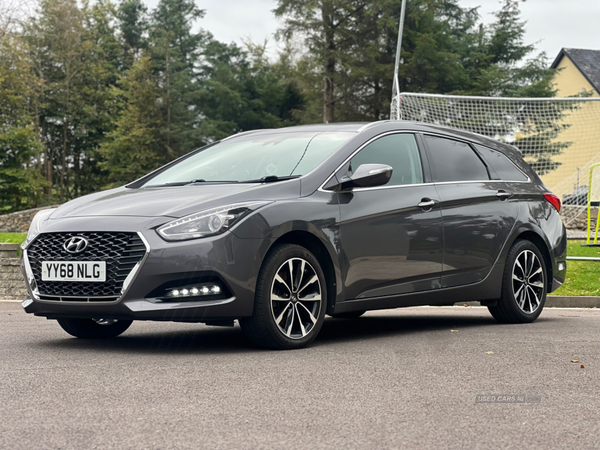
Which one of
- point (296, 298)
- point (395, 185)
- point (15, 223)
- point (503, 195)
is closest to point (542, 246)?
point (503, 195)

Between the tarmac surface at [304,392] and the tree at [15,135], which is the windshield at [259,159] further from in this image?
the tree at [15,135]

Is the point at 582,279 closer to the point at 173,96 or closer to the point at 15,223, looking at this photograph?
the point at 15,223

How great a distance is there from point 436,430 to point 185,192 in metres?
2.96

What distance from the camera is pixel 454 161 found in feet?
25.2

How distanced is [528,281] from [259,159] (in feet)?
10.0

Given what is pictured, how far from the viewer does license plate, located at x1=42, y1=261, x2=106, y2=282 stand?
554cm

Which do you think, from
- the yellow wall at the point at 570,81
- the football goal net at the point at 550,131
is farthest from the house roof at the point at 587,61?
the football goal net at the point at 550,131

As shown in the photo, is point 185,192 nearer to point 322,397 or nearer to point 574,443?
point 322,397

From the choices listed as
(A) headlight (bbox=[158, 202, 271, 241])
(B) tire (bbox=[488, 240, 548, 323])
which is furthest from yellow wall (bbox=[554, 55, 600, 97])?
(A) headlight (bbox=[158, 202, 271, 241])

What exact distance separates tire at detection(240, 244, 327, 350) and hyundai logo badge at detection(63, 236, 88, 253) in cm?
116

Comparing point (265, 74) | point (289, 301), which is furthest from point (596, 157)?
point (265, 74)

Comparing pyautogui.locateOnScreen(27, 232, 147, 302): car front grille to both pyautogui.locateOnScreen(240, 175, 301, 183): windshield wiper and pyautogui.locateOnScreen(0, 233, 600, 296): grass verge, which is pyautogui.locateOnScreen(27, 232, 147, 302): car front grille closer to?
pyautogui.locateOnScreen(240, 175, 301, 183): windshield wiper

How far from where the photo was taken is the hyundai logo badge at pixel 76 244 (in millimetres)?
5590

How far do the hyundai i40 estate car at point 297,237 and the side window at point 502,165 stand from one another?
21mm
